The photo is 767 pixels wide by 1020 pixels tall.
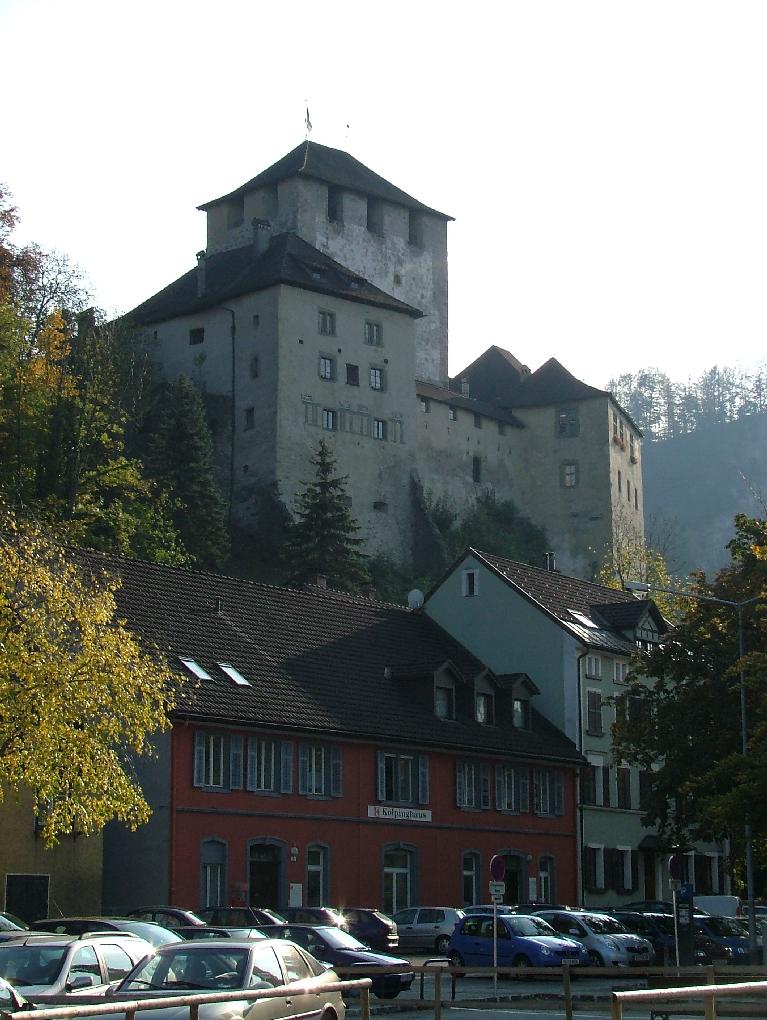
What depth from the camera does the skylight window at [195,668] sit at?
140 feet

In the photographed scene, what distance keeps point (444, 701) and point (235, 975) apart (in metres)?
33.8

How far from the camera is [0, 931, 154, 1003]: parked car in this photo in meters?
19.3

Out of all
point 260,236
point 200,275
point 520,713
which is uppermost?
point 260,236

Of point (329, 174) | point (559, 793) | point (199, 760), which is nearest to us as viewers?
point (199, 760)

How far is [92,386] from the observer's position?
81.1 meters

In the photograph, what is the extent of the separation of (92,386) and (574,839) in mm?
36796

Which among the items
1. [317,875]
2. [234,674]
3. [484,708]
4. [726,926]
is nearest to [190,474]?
[484,708]

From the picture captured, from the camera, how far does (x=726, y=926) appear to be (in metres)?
42.3

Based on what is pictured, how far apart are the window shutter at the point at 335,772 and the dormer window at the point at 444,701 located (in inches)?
233

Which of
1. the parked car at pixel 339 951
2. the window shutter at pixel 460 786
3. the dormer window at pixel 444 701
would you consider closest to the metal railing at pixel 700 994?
the parked car at pixel 339 951

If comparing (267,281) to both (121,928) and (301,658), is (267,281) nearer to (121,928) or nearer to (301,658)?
(301,658)

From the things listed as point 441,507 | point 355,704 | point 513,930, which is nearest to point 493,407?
point 441,507

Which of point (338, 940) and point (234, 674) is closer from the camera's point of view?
point (338, 940)

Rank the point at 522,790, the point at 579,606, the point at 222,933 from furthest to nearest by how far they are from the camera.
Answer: the point at 579,606
the point at 522,790
the point at 222,933
